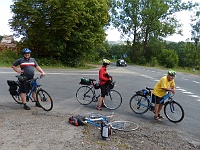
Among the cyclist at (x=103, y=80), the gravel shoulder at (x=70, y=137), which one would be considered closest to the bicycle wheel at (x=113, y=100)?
the cyclist at (x=103, y=80)

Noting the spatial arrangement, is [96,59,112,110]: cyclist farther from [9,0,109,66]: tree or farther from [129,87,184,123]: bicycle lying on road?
[9,0,109,66]: tree

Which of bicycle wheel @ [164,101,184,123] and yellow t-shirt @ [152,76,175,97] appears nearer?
yellow t-shirt @ [152,76,175,97]

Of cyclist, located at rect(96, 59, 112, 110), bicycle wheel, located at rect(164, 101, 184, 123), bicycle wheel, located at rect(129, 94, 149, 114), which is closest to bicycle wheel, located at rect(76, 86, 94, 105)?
cyclist, located at rect(96, 59, 112, 110)

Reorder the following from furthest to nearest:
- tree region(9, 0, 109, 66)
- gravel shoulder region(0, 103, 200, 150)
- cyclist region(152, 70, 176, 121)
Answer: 1. tree region(9, 0, 109, 66)
2. cyclist region(152, 70, 176, 121)
3. gravel shoulder region(0, 103, 200, 150)

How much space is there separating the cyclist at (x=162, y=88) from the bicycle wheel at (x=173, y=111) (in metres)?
0.21

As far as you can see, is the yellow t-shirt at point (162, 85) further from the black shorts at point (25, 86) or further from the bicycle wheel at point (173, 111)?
the black shorts at point (25, 86)

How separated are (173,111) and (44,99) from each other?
13.1ft

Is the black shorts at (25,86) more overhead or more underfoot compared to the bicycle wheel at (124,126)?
more overhead

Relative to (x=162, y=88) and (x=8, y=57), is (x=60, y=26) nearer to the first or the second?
(x=8, y=57)

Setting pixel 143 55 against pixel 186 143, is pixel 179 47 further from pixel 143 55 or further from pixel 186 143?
pixel 186 143

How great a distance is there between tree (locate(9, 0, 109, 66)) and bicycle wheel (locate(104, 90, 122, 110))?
1726 cm

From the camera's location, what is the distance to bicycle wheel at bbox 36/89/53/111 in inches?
265

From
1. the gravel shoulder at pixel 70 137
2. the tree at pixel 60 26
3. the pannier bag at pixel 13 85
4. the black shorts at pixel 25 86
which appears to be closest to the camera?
the gravel shoulder at pixel 70 137

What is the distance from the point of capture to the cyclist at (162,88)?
251 inches
